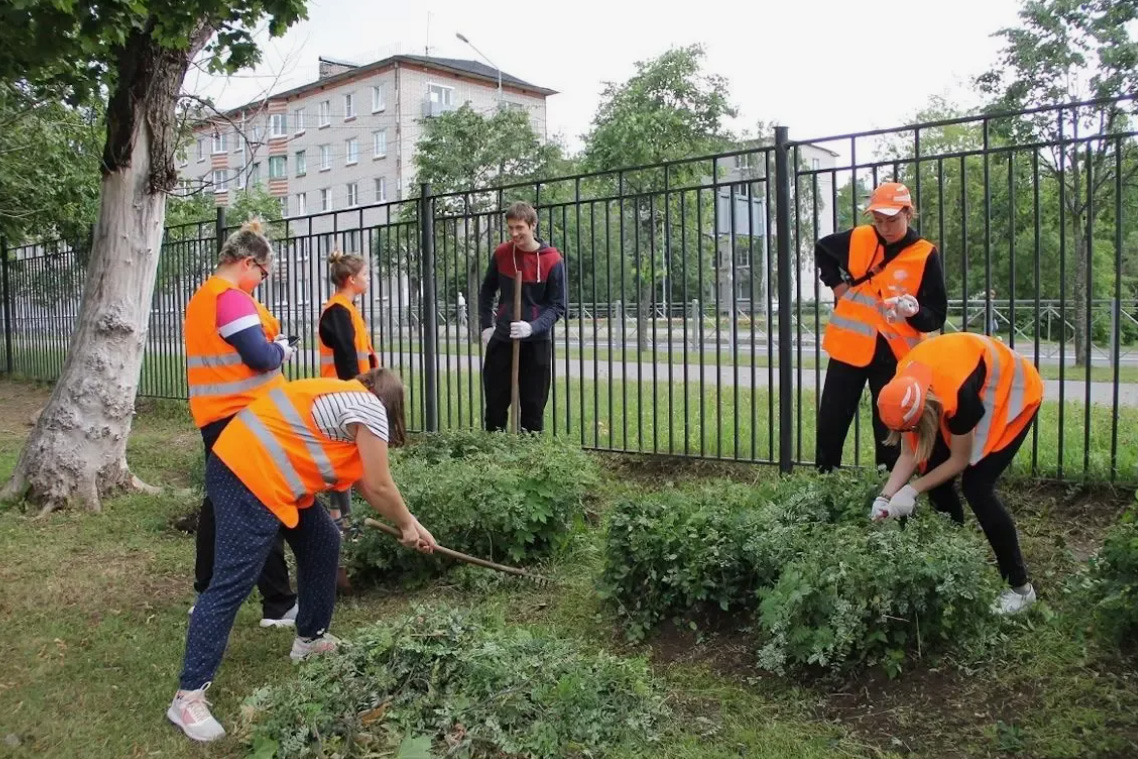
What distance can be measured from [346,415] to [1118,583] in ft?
8.47

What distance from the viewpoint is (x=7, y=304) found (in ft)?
48.0

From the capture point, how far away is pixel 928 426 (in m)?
3.55

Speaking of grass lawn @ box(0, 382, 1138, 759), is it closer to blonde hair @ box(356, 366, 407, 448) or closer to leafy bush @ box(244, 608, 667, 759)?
leafy bush @ box(244, 608, 667, 759)

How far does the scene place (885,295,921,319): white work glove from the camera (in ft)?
14.5

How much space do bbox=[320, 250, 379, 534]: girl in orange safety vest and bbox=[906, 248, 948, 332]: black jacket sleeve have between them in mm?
2891

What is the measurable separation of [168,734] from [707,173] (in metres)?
18.7

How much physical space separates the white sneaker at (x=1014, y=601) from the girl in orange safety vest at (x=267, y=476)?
226 cm

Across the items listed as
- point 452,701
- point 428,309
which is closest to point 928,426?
point 452,701

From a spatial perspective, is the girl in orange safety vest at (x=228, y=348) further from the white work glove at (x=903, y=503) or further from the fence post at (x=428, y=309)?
the fence post at (x=428, y=309)

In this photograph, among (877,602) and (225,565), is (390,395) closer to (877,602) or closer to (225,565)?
(225,565)

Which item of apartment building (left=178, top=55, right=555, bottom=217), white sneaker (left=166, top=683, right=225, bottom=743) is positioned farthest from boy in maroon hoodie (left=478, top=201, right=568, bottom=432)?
apartment building (left=178, top=55, right=555, bottom=217)

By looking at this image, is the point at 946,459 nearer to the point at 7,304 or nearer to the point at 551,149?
the point at 7,304

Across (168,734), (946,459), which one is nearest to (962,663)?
(946,459)

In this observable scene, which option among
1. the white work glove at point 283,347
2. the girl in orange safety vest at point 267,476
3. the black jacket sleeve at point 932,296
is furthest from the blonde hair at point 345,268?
the black jacket sleeve at point 932,296
